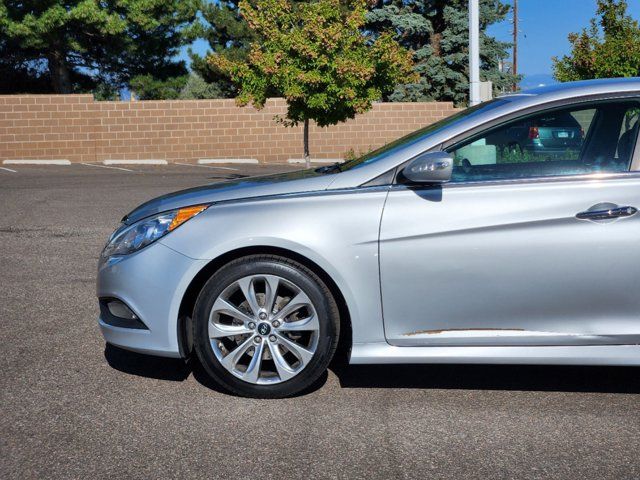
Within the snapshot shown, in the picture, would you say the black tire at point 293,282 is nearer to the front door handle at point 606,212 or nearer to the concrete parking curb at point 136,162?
the front door handle at point 606,212

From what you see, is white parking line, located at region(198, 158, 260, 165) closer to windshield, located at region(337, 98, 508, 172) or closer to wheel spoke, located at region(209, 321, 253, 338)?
windshield, located at region(337, 98, 508, 172)

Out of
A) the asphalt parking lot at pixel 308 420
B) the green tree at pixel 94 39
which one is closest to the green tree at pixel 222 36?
the green tree at pixel 94 39

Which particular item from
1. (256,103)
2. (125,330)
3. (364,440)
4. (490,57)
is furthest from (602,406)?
(490,57)

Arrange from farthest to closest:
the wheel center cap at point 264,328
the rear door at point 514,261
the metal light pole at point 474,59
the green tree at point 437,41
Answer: the green tree at point 437,41
the metal light pole at point 474,59
the wheel center cap at point 264,328
the rear door at point 514,261

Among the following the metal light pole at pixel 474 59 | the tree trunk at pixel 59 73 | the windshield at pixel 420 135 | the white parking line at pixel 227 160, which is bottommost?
the white parking line at pixel 227 160

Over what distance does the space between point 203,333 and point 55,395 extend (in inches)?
35.1

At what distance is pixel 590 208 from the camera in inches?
175

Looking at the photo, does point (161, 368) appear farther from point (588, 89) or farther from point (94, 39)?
point (94, 39)

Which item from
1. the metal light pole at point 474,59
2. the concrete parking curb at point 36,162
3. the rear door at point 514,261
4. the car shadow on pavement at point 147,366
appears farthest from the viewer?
the concrete parking curb at point 36,162

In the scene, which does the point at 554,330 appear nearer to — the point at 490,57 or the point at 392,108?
the point at 392,108

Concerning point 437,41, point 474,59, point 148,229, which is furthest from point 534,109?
point 437,41

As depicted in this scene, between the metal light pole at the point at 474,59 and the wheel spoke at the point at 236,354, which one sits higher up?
the metal light pole at the point at 474,59

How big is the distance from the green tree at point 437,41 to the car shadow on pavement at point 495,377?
105ft

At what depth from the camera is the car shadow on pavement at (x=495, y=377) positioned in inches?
196
